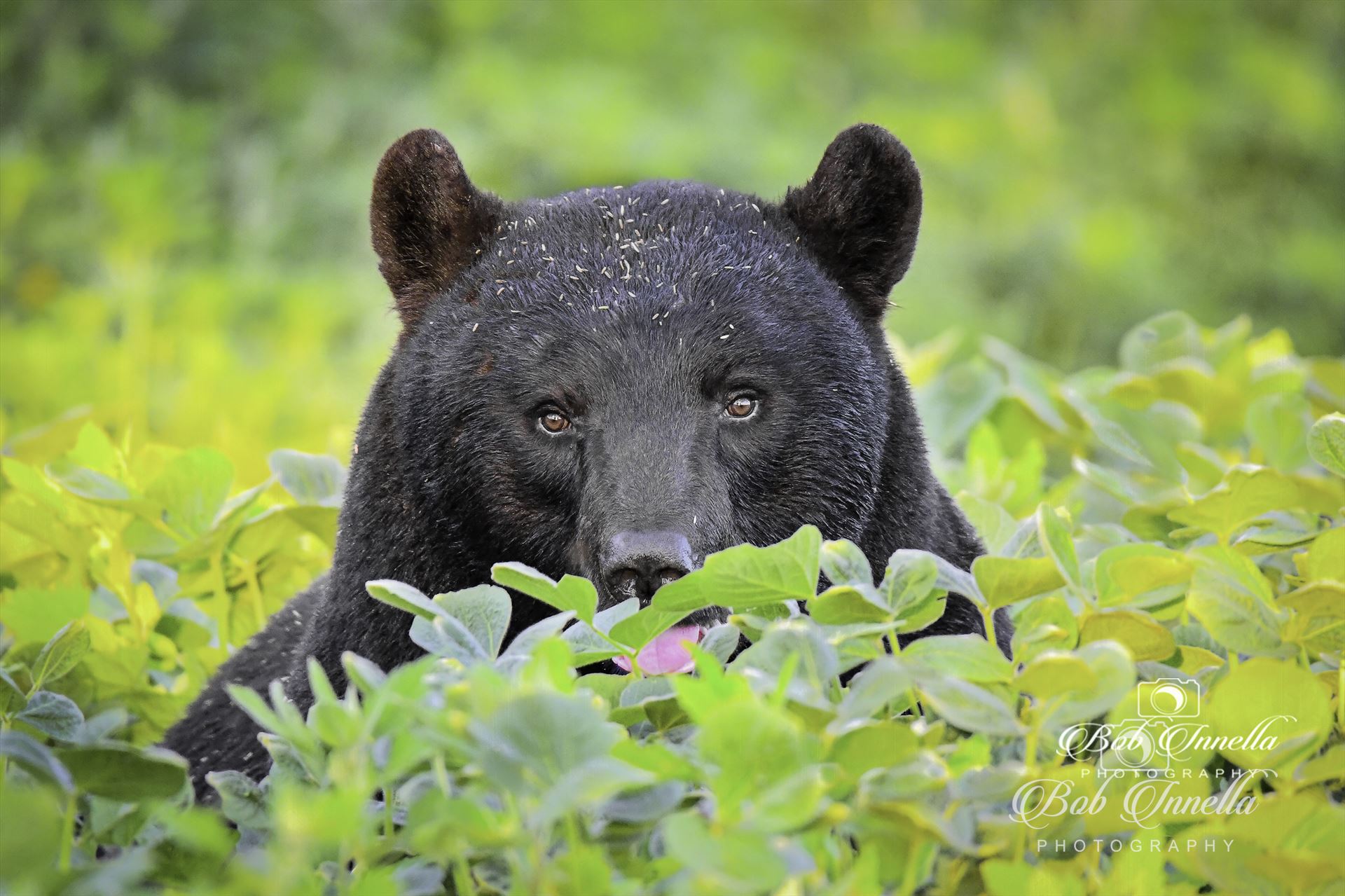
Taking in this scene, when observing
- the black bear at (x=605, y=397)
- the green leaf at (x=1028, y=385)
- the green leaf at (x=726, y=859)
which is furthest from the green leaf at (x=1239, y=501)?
the green leaf at (x=1028, y=385)

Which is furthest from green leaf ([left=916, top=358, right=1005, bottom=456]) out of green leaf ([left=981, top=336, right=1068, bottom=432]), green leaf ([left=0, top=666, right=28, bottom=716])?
green leaf ([left=0, top=666, right=28, bottom=716])

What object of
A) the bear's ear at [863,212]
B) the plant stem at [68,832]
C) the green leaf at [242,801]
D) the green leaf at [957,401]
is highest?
the bear's ear at [863,212]

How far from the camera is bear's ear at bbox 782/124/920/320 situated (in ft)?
10.0

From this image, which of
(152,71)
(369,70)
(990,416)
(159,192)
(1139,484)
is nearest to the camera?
(1139,484)

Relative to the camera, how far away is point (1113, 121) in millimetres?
12891

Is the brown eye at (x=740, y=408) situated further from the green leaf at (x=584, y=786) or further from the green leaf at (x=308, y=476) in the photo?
the green leaf at (x=584, y=786)

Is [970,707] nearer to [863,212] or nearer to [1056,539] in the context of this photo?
[1056,539]

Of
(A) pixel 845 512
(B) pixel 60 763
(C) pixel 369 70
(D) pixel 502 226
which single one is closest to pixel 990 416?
(A) pixel 845 512

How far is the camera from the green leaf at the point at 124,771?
5.02ft

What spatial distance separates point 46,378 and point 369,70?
542 centimetres

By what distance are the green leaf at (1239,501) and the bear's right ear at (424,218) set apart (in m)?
1.45

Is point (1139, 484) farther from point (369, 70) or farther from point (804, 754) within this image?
point (369, 70)

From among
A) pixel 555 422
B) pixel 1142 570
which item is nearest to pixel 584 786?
pixel 1142 570

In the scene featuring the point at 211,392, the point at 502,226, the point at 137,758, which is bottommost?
the point at 211,392
